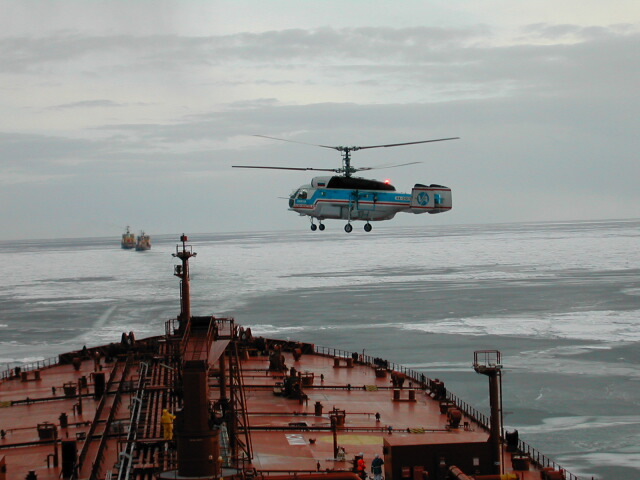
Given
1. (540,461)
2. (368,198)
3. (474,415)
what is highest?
(368,198)

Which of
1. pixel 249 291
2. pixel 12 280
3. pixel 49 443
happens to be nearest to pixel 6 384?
pixel 49 443

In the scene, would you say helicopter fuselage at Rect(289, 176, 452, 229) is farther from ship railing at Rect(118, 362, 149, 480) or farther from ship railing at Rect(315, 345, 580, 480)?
ship railing at Rect(118, 362, 149, 480)

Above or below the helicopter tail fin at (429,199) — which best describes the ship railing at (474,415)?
below

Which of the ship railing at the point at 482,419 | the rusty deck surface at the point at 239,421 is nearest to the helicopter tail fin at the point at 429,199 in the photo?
the ship railing at the point at 482,419

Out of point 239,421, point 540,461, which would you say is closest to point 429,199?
point 540,461

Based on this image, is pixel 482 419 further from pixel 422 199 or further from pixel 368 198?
pixel 368 198

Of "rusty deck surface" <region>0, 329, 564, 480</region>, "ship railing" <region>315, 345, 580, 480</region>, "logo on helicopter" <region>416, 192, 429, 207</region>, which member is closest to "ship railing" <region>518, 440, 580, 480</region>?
"ship railing" <region>315, 345, 580, 480</region>

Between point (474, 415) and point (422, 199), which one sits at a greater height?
point (422, 199)

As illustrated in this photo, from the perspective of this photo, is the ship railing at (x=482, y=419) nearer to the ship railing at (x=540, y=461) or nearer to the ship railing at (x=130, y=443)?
the ship railing at (x=540, y=461)
